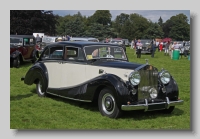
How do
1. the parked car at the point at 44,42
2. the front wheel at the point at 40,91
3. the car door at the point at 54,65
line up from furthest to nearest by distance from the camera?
the parked car at the point at 44,42 → the front wheel at the point at 40,91 → the car door at the point at 54,65

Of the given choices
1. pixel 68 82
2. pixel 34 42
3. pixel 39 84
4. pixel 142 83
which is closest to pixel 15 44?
pixel 34 42

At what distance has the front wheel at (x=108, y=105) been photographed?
239 inches

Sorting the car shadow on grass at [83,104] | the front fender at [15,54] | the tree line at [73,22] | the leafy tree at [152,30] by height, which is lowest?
the car shadow on grass at [83,104]

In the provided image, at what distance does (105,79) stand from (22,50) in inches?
376

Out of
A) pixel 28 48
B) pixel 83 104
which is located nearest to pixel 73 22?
pixel 28 48

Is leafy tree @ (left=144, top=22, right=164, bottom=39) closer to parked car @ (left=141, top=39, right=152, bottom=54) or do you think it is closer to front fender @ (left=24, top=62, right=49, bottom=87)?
parked car @ (left=141, top=39, right=152, bottom=54)

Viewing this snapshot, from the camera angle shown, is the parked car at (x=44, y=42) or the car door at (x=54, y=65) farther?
the parked car at (x=44, y=42)

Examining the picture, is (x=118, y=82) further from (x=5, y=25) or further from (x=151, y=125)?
(x=5, y=25)

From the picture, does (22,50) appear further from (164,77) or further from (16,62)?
(164,77)

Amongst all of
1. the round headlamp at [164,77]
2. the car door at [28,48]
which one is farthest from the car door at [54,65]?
the car door at [28,48]

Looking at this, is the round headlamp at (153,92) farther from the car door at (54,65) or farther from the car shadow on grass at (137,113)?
the car door at (54,65)

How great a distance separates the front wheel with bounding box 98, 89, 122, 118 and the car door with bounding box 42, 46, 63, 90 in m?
1.72

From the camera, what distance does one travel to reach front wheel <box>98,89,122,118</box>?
20.0 ft

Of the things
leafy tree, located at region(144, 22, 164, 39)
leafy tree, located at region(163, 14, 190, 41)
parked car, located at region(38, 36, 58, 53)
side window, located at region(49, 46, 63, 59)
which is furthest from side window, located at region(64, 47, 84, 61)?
leafy tree, located at region(144, 22, 164, 39)
